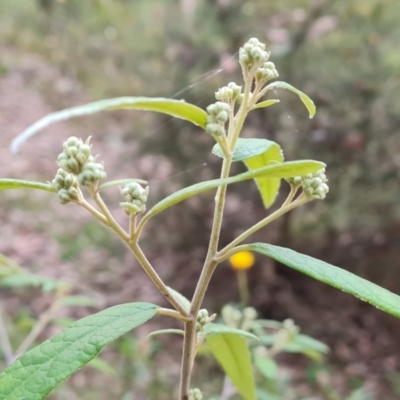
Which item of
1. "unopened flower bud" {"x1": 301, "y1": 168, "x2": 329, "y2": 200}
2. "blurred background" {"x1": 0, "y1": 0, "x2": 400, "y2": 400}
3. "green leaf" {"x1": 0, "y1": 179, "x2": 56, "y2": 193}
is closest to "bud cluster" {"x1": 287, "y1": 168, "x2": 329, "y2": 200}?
"unopened flower bud" {"x1": 301, "y1": 168, "x2": 329, "y2": 200}

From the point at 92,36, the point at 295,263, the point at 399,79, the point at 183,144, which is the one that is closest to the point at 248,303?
the point at 183,144

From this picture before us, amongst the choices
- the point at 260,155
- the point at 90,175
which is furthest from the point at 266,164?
the point at 90,175

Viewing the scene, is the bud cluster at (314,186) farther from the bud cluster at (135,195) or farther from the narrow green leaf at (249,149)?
the bud cluster at (135,195)

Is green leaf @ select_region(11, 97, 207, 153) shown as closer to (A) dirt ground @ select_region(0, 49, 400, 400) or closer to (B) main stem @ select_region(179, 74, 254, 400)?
(B) main stem @ select_region(179, 74, 254, 400)

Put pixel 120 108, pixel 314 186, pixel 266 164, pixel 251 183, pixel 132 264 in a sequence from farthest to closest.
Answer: pixel 132 264 → pixel 251 183 → pixel 266 164 → pixel 314 186 → pixel 120 108

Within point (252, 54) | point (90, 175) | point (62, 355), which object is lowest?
point (62, 355)

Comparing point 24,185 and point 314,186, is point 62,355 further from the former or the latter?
point 314,186
